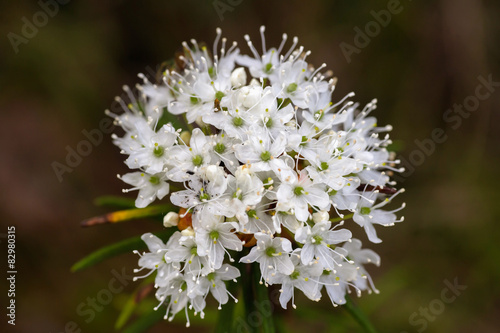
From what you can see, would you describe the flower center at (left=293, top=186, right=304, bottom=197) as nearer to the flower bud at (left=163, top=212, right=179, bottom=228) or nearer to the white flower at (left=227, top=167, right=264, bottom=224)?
the white flower at (left=227, top=167, right=264, bottom=224)

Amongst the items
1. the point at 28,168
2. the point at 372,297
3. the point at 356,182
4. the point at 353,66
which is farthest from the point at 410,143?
the point at 28,168

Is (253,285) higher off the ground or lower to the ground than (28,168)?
lower

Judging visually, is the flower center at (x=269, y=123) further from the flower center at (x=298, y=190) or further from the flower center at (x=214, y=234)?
the flower center at (x=214, y=234)

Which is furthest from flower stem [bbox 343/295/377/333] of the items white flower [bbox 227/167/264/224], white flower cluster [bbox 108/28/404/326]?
white flower [bbox 227/167/264/224]

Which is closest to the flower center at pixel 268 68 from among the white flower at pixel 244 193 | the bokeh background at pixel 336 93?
→ the white flower at pixel 244 193

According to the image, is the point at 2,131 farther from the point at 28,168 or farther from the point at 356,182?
the point at 356,182

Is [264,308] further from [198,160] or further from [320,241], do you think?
[198,160]
